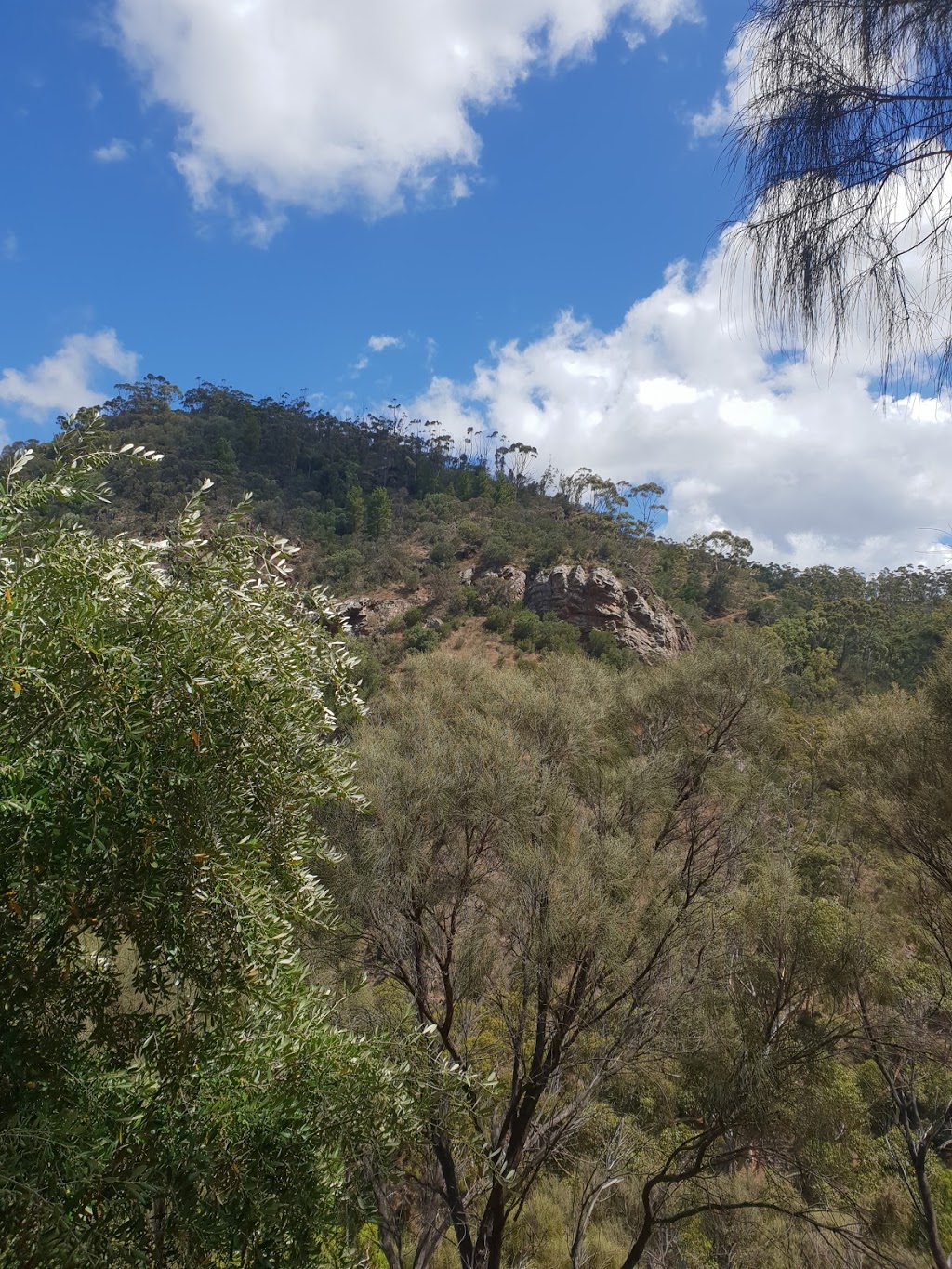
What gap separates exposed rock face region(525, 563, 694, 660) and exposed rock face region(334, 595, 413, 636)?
667cm

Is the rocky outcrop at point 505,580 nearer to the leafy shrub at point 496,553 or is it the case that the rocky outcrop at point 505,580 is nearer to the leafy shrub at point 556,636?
the leafy shrub at point 496,553

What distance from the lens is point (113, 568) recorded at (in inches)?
92.2

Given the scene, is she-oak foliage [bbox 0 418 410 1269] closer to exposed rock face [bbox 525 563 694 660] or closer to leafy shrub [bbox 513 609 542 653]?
leafy shrub [bbox 513 609 542 653]

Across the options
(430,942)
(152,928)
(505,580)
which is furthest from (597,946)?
(505,580)

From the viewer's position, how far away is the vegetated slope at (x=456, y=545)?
3095 centimetres

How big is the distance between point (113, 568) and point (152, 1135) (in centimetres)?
185

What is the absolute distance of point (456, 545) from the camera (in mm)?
39750

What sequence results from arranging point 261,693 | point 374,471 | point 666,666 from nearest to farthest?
point 261,693
point 666,666
point 374,471

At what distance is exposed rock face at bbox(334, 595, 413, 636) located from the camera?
1282 inches

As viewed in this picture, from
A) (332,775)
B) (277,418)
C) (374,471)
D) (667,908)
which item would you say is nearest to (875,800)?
(667,908)

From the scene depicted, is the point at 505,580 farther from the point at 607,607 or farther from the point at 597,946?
the point at 597,946

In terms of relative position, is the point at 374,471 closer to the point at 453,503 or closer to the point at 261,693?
the point at 453,503

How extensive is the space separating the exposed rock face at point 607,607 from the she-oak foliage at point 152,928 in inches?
1177

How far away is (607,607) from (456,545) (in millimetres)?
10825
